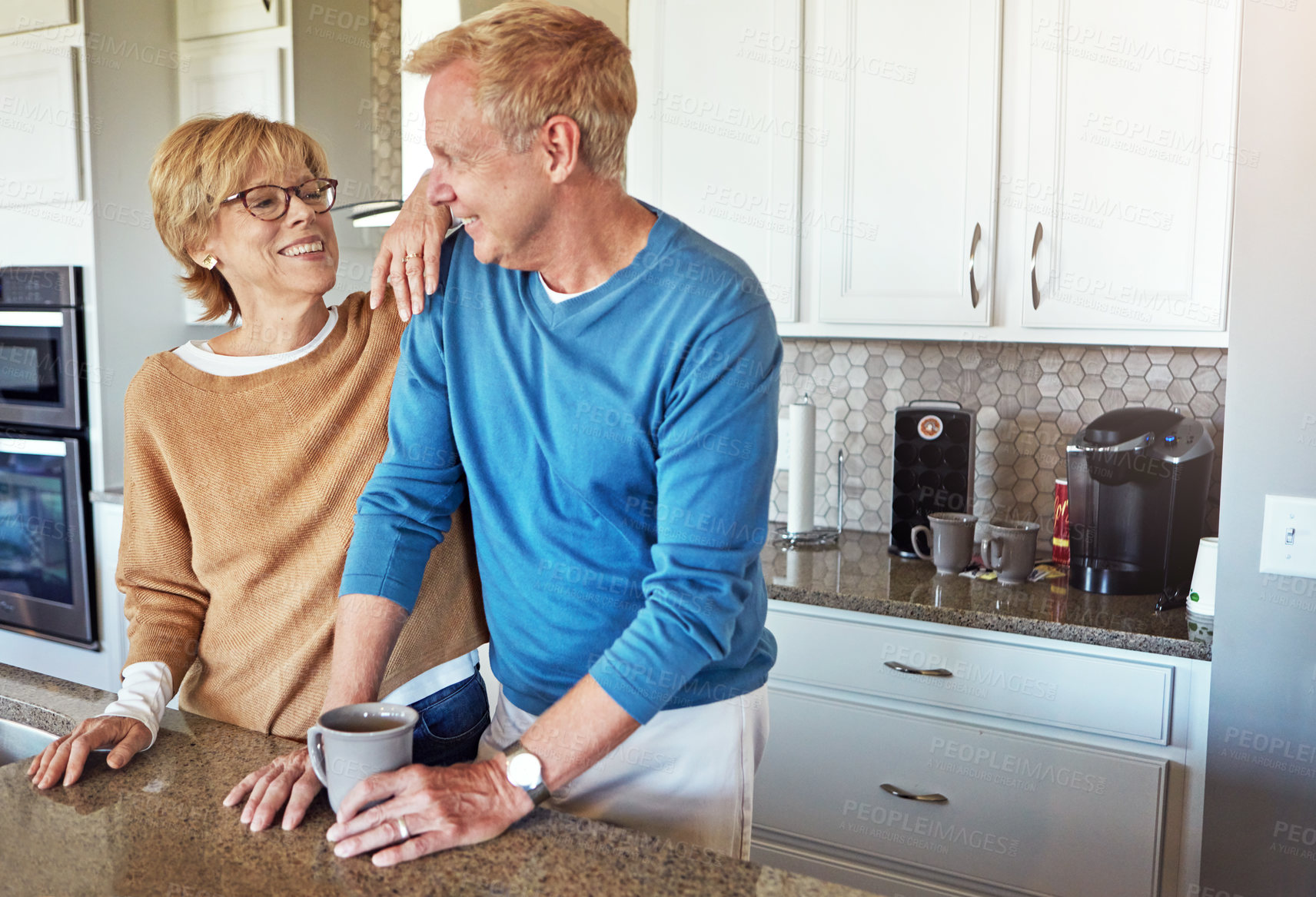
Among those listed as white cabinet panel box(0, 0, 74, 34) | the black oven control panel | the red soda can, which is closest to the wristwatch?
the red soda can

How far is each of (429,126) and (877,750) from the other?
5.02 ft

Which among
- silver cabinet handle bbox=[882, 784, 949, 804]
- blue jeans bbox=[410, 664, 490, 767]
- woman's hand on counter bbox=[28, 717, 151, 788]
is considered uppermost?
woman's hand on counter bbox=[28, 717, 151, 788]

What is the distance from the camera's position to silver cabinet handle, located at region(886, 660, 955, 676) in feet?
6.48

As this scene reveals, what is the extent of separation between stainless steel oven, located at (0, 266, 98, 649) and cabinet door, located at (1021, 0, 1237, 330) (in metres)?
2.45

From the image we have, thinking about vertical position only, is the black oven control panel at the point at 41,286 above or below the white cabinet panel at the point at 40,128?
below

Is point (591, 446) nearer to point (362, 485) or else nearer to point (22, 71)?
point (362, 485)

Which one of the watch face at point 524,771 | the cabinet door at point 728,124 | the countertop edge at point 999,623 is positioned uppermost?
the cabinet door at point 728,124

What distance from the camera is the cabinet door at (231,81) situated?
110 inches

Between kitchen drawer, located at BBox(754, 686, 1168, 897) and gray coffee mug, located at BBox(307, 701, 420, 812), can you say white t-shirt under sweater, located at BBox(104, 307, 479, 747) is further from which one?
kitchen drawer, located at BBox(754, 686, 1168, 897)

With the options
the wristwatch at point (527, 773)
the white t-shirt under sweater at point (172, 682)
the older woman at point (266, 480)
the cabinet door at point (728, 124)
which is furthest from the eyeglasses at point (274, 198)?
the cabinet door at point (728, 124)

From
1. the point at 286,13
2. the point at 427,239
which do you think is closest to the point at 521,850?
the point at 427,239

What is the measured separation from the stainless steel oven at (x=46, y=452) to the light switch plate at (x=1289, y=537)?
2797mm

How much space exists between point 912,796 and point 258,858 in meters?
1.48

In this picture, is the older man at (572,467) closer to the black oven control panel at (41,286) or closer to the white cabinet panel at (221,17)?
the white cabinet panel at (221,17)
